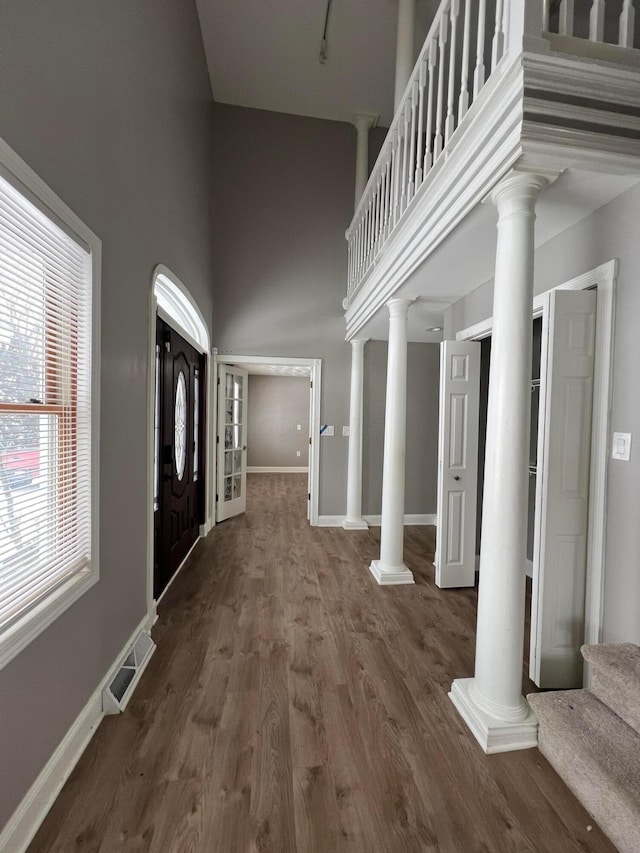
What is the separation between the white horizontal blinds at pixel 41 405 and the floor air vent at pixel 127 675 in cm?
69

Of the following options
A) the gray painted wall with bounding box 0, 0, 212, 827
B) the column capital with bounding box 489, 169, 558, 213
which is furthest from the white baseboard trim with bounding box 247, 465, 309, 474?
the column capital with bounding box 489, 169, 558, 213

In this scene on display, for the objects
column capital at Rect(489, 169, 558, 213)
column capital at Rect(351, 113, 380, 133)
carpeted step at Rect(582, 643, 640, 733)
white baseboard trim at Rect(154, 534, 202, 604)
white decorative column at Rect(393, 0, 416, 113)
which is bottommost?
white baseboard trim at Rect(154, 534, 202, 604)

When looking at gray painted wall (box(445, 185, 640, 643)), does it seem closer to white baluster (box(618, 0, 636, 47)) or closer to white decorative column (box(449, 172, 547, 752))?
white decorative column (box(449, 172, 547, 752))

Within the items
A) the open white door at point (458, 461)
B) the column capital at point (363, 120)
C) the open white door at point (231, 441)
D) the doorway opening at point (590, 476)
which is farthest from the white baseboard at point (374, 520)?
the column capital at point (363, 120)

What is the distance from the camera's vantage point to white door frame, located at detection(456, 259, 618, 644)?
5.87 feet

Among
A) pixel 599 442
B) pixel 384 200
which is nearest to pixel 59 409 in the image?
pixel 599 442

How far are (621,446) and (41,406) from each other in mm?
2441

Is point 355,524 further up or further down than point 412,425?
further down

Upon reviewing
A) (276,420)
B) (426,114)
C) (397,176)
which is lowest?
(276,420)

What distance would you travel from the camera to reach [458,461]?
315 cm

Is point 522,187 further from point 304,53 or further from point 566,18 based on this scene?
point 304,53

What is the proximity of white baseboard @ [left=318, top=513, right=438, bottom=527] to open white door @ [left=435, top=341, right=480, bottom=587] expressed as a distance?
6.12ft

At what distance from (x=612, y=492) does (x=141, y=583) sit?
8.70 feet

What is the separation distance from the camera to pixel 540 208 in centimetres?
190
